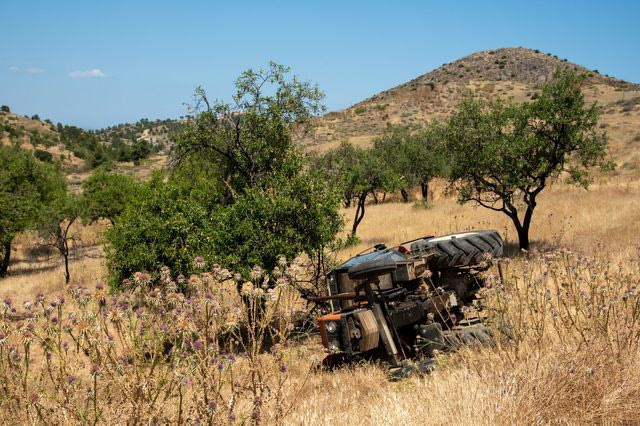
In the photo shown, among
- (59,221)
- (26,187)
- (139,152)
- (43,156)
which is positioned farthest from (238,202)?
(139,152)

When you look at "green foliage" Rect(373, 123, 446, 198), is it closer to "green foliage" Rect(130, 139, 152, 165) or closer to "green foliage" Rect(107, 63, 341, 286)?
"green foliage" Rect(107, 63, 341, 286)

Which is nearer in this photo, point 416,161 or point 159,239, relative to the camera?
point 159,239

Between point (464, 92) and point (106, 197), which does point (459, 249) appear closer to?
point (106, 197)

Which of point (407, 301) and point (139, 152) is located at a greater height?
point (139, 152)

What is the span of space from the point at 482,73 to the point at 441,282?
105877mm

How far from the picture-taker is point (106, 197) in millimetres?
31234

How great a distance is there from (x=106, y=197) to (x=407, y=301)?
2813cm

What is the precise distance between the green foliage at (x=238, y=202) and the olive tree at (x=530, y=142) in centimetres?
696

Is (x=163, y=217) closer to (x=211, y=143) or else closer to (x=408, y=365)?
(x=211, y=143)

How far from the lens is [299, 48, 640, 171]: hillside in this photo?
67.4 meters

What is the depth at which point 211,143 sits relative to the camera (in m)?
15.1

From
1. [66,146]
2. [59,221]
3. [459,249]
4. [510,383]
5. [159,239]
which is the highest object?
[66,146]

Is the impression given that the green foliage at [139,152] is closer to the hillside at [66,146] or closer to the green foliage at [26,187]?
the hillside at [66,146]

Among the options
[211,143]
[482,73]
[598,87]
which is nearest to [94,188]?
[211,143]
